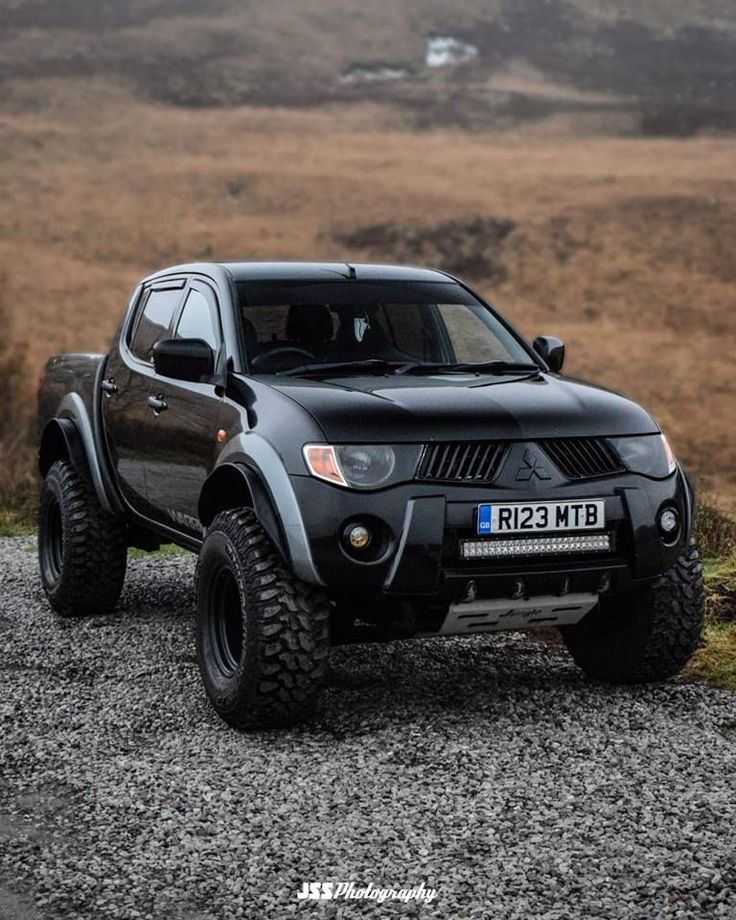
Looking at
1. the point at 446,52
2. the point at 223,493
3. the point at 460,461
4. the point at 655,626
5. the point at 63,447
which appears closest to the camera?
the point at 460,461

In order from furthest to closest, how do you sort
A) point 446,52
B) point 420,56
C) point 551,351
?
point 420,56, point 446,52, point 551,351

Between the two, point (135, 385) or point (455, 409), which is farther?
point (135, 385)

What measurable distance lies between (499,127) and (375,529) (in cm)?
7620

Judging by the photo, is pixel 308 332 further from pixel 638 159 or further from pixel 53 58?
pixel 53 58

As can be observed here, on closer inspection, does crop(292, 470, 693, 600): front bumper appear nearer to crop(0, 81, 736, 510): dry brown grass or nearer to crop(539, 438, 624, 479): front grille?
crop(539, 438, 624, 479): front grille

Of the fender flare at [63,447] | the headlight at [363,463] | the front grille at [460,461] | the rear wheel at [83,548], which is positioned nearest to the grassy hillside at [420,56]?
the fender flare at [63,447]

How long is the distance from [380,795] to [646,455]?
1806mm

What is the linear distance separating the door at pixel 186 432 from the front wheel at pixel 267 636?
2.07 ft

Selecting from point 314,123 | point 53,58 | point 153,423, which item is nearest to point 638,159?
point 314,123

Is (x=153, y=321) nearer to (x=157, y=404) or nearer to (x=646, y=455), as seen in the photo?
(x=157, y=404)

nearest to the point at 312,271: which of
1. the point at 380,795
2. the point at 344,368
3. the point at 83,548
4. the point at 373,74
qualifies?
the point at 344,368

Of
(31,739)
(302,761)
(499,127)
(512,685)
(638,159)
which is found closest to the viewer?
(302,761)

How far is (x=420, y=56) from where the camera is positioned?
9019cm

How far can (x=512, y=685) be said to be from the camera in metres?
Result: 6.45
